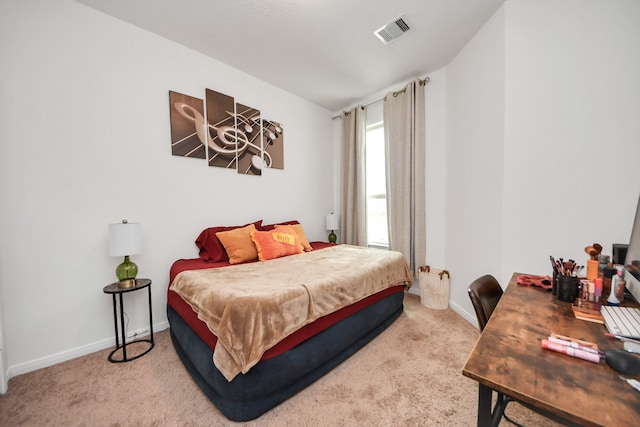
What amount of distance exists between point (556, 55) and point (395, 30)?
51.0 inches

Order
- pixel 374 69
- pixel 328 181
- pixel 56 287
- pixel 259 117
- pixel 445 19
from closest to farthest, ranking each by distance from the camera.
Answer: pixel 56 287, pixel 445 19, pixel 374 69, pixel 259 117, pixel 328 181

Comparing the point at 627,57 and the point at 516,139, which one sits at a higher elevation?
the point at 627,57

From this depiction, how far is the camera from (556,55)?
1651mm

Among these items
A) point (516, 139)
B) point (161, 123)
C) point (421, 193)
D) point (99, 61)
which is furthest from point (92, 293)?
point (516, 139)

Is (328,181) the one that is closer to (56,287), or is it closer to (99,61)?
(99,61)

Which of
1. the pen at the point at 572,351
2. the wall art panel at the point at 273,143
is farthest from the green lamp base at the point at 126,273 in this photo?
the pen at the point at 572,351

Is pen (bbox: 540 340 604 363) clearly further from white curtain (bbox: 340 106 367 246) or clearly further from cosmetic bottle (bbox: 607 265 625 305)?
white curtain (bbox: 340 106 367 246)

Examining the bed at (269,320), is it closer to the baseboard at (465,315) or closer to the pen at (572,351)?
the baseboard at (465,315)

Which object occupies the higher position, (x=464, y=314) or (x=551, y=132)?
(x=551, y=132)

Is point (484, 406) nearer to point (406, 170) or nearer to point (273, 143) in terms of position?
point (406, 170)

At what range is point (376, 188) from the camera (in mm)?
3670

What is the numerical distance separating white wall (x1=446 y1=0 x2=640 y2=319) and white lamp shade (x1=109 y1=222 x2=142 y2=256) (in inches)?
121

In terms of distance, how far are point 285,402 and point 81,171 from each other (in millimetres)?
2368

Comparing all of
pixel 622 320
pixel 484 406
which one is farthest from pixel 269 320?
pixel 622 320
